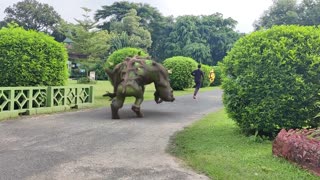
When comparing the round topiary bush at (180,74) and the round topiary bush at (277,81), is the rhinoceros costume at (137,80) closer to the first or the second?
the round topiary bush at (277,81)

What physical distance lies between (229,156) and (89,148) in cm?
247

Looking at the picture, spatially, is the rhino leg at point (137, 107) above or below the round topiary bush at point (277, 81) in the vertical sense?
below

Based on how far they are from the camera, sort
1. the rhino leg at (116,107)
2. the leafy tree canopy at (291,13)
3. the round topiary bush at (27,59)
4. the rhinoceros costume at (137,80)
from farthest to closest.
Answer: the leafy tree canopy at (291,13)
the round topiary bush at (27,59)
the rhinoceros costume at (137,80)
the rhino leg at (116,107)

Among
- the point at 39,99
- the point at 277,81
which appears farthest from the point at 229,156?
the point at 39,99

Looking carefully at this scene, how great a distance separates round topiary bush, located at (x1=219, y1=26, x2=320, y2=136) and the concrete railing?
611 centimetres

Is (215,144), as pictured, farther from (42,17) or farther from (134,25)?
(42,17)

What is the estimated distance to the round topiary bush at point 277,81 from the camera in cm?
675

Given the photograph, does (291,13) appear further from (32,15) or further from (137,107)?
(137,107)

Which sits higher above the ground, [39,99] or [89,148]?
[39,99]

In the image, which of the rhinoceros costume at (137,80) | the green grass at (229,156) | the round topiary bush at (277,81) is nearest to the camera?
the green grass at (229,156)

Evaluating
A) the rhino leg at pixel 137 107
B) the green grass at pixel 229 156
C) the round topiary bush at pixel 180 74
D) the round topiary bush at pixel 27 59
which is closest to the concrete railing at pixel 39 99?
the round topiary bush at pixel 27 59

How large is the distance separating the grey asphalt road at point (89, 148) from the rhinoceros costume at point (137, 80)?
0.51m

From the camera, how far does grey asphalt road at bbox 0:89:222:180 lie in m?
4.85

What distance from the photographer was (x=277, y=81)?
6.83 meters
